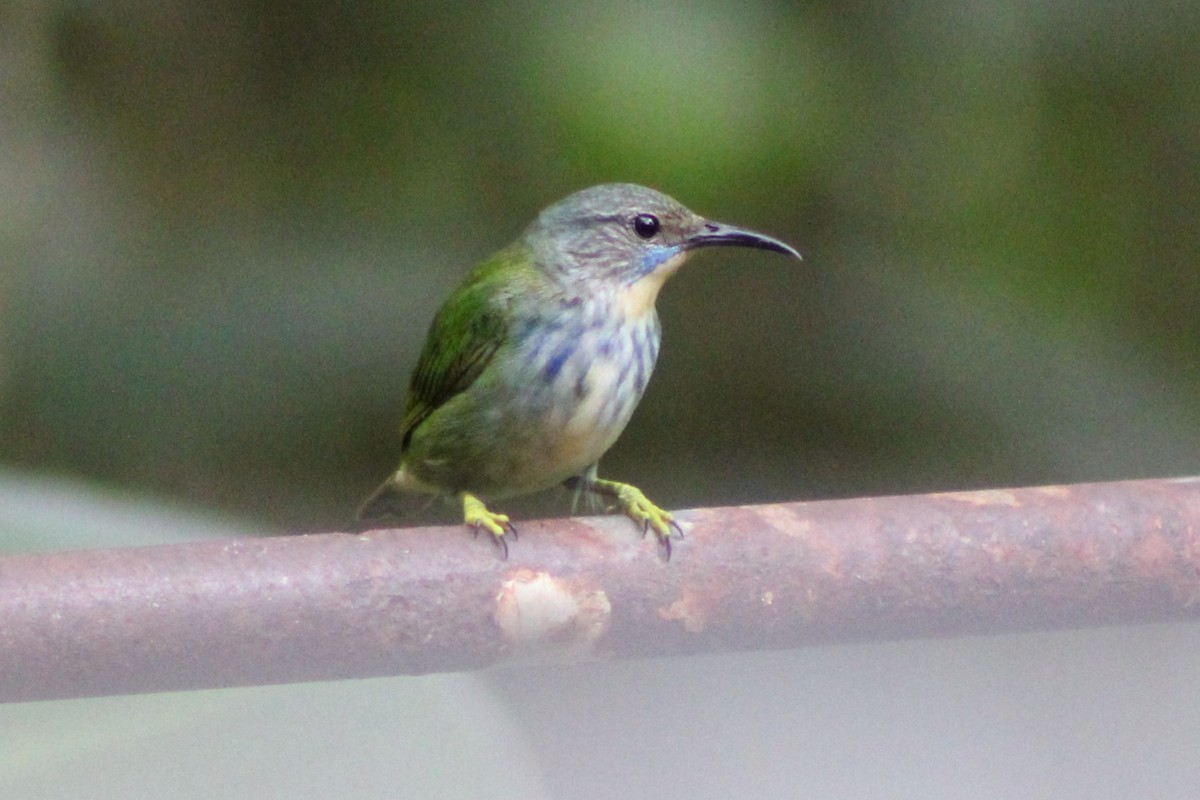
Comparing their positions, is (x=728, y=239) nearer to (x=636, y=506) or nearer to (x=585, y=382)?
(x=585, y=382)

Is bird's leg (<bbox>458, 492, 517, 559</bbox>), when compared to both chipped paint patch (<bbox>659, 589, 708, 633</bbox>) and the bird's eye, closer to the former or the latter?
chipped paint patch (<bbox>659, 589, 708, 633</bbox>)

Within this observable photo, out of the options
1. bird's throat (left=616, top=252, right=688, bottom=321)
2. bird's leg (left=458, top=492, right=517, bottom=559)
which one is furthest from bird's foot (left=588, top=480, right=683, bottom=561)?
bird's throat (left=616, top=252, right=688, bottom=321)

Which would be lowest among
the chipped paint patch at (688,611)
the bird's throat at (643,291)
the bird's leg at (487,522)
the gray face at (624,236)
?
the bird's leg at (487,522)

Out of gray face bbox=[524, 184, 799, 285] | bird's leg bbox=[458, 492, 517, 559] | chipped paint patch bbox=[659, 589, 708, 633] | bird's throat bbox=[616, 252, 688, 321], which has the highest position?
gray face bbox=[524, 184, 799, 285]

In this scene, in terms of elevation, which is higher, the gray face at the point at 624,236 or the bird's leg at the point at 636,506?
the gray face at the point at 624,236

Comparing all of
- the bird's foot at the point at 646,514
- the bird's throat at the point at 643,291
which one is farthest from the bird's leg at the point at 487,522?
the bird's throat at the point at 643,291

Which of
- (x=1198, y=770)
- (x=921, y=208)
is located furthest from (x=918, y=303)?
(x=1198, y=770)

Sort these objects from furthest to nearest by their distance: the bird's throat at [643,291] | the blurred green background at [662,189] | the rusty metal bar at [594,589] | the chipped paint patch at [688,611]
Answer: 1. the blurred green background at [662,189]
2. the bird's throat at [643,291]
3. the chipped paint patch at [688,611]
4. the rusty metal bar at [594,589]

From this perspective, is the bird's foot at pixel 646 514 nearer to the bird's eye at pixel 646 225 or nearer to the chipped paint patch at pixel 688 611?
the chipped paint patch at pixel 688 611
